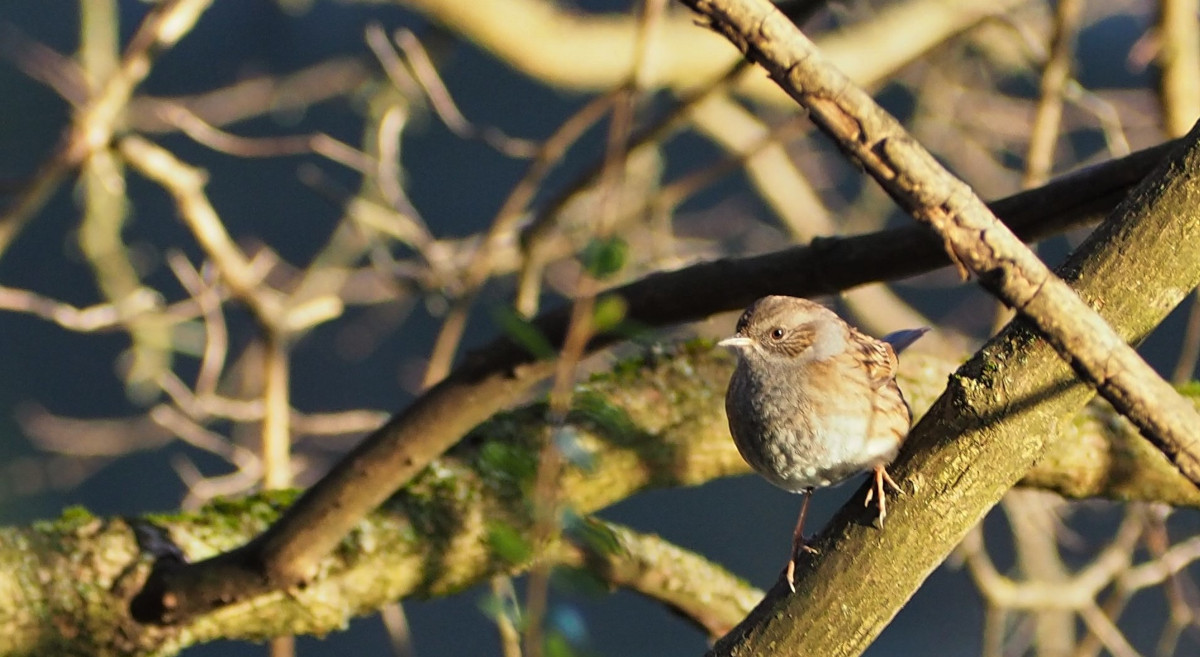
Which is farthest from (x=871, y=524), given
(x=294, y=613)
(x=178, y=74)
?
(x=178, y=74)

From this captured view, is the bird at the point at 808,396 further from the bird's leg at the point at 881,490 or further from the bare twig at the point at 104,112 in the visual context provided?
the bare twig at the point at 104,112

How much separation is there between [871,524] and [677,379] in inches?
41.3

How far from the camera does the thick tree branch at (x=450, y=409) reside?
2256 mm

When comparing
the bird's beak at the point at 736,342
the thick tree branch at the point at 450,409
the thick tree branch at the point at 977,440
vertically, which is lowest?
the thick tree branch at the point at 977,440

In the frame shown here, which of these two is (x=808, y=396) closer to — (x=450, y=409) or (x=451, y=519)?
(x=450, y=409)

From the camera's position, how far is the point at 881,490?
172 cm

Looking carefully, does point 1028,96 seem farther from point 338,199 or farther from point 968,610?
point 338,199

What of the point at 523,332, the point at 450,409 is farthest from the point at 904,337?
the point at 523,332

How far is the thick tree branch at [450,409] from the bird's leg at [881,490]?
1.89 feet

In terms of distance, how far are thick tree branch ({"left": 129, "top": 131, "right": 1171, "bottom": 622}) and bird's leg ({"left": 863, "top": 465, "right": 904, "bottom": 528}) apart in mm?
576

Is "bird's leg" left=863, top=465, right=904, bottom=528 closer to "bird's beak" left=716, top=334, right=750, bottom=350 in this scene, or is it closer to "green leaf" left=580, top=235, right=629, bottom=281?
"bird's beak" left=716, top=334, right=750, bottom=350

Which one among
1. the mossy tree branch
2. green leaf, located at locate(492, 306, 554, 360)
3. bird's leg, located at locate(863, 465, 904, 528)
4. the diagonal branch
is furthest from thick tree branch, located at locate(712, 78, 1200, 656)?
the mossy tree branch

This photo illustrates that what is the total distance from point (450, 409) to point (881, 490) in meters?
0.99

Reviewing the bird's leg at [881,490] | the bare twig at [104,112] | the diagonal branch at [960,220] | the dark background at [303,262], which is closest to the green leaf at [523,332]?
the diagonal branch at [960,220]
